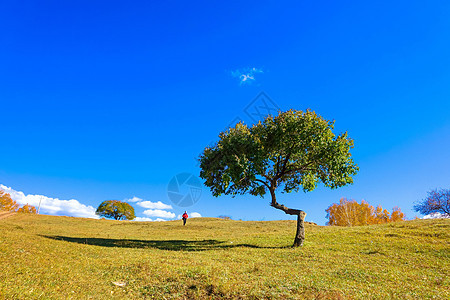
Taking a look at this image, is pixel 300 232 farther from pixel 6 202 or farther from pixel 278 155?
pixel 6 202

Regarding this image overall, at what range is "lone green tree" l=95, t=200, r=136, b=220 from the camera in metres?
111

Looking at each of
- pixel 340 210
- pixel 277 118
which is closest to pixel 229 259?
pixel 277 118

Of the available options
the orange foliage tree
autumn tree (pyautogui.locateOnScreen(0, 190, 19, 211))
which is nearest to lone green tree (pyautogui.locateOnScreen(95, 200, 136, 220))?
autumn tree (pyautogui.locateOnScreen(0, 190, 19, 211))

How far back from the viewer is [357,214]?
97625mm

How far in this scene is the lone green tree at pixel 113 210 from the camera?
11144cm

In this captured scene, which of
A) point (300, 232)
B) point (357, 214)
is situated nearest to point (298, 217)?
point (300, 232)

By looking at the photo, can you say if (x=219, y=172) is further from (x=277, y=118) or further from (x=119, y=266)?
(x=119, y=266)

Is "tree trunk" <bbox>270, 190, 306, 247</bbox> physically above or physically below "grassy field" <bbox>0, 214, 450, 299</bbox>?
above

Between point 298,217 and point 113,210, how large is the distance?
101499mm

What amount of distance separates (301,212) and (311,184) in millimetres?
5993

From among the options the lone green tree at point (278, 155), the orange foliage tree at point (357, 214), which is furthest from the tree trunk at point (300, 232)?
the orange foliage tree at point (357, 214)

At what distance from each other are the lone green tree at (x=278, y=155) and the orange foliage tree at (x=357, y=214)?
244ft

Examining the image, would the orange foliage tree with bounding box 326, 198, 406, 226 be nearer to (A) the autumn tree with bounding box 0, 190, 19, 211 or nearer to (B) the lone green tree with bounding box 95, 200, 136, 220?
(B) the lone green tree with bounding box 95, 200, 136, 220

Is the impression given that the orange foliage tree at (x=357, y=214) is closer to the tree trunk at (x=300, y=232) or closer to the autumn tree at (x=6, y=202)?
the tree trunk at (x=300, y=232)
